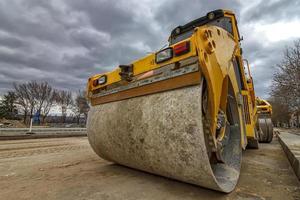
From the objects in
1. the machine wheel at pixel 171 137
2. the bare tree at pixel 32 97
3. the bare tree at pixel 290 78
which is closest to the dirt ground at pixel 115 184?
the machine wheel at pixel 171 137

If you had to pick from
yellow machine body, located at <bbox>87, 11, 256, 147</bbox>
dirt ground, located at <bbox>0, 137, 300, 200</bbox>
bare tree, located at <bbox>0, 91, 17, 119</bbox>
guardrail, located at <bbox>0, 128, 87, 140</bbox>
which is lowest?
dirt ground, located at <bbox>0, 137, 300, 200</bbox>

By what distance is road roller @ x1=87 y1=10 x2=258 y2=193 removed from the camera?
7.03 ft

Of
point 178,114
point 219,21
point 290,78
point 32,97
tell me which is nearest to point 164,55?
point 178,114

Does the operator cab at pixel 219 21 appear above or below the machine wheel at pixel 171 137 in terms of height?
above

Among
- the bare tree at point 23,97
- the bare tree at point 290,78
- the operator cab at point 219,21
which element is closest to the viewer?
the operator cab at point 219,21

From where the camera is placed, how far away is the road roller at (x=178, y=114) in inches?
84.4

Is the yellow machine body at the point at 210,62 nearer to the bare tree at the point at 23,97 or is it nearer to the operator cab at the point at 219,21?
the operator cab at the point at 219,21

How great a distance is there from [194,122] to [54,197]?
167cm

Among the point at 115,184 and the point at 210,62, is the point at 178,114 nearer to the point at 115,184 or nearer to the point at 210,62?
the point at 210,62

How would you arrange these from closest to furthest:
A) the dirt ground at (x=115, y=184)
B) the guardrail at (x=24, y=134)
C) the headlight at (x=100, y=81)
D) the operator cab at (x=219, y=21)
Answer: the dirt ground at (x=115, y=184) → the headlight at (x=100, y=81) → the operator cab at (x=219, y=21) → the guardrail at (x=24, y=134)

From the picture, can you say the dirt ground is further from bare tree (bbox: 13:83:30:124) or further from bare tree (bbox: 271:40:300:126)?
bare tree (bbox: 13:83:30:124)

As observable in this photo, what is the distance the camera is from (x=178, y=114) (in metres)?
2.20

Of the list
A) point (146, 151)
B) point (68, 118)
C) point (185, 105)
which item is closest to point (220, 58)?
point (185, 105)

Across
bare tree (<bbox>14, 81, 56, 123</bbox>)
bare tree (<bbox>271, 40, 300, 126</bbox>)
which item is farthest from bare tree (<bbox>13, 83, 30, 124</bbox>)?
bare tree (<bbox>271, 40, 300, 126</bbox>)
